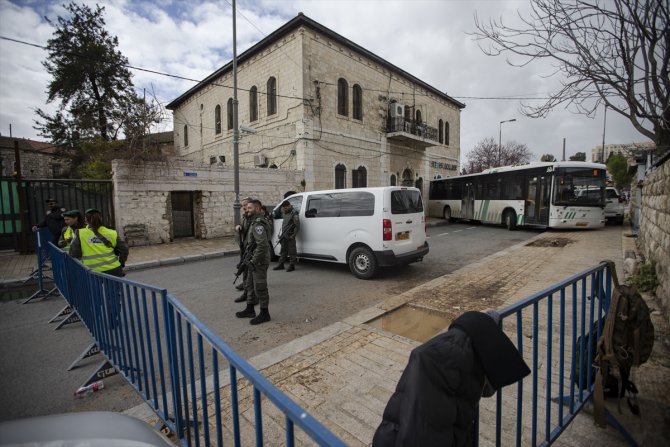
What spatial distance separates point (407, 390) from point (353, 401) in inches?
66.1

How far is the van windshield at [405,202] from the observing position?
6.80 metres

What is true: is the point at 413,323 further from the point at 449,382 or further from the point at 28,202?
the point at 28,202

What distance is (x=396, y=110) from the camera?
2047 cm

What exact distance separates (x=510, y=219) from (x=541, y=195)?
1889 mm

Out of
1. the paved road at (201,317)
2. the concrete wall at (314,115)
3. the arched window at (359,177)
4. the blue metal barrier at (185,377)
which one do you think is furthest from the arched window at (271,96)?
the blue metal barrier at (185,377)

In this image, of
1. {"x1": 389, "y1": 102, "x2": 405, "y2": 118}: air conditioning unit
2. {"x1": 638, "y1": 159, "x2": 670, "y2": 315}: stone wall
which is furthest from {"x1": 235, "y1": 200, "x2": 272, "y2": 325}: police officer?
{"x1": 389, "y1": 102, "x2": 405, "y2": 118}: air conditioning unit

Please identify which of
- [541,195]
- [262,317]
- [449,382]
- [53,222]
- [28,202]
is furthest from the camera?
[541,195]

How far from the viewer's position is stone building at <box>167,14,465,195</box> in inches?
631

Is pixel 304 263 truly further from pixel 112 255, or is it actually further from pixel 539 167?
pixel 539 167

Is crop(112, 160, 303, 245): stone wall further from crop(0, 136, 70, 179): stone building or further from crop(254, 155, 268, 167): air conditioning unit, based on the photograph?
crop(0, 136, 70, 179): stone building

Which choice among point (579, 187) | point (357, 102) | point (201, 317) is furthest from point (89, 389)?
point (357, 102)

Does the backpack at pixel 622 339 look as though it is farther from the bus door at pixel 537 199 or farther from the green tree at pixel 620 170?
the green tree at pixel 620 170

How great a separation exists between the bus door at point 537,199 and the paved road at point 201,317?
279 inches

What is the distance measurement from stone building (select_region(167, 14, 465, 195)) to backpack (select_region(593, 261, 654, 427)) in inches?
497
